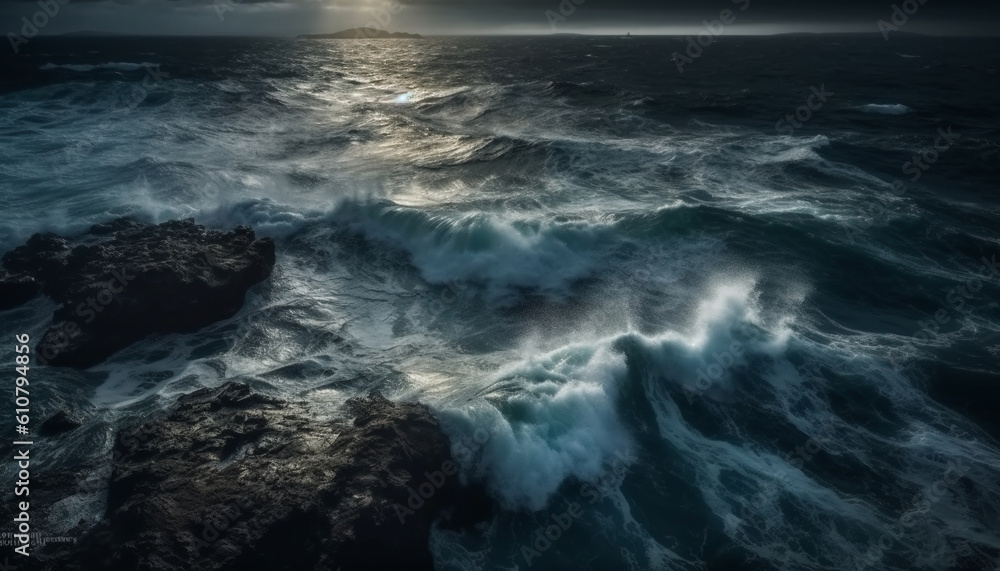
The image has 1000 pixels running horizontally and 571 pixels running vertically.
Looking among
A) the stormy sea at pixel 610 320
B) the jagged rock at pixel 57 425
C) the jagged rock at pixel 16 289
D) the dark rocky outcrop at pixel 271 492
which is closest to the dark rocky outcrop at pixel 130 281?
the jagged rock at pixel 16 289

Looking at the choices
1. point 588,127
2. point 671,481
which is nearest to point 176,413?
point 671,481

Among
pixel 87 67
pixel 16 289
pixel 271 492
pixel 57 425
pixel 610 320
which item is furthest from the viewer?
pixel 87 67

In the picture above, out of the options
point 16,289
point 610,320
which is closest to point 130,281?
point 16,289

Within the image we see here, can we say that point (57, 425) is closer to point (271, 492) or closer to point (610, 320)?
point (271, 492)

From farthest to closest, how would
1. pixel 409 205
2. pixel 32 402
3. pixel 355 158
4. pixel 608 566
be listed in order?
pixel 355 158
pixel 409 205
pixel 32 402
pixel 608 566

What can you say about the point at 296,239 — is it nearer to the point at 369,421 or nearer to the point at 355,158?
the point at 355,158

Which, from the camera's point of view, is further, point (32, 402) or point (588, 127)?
point (588, 127)

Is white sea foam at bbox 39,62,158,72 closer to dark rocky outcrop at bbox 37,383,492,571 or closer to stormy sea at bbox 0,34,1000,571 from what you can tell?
stormy sea at bbox 0,34,1000,571
